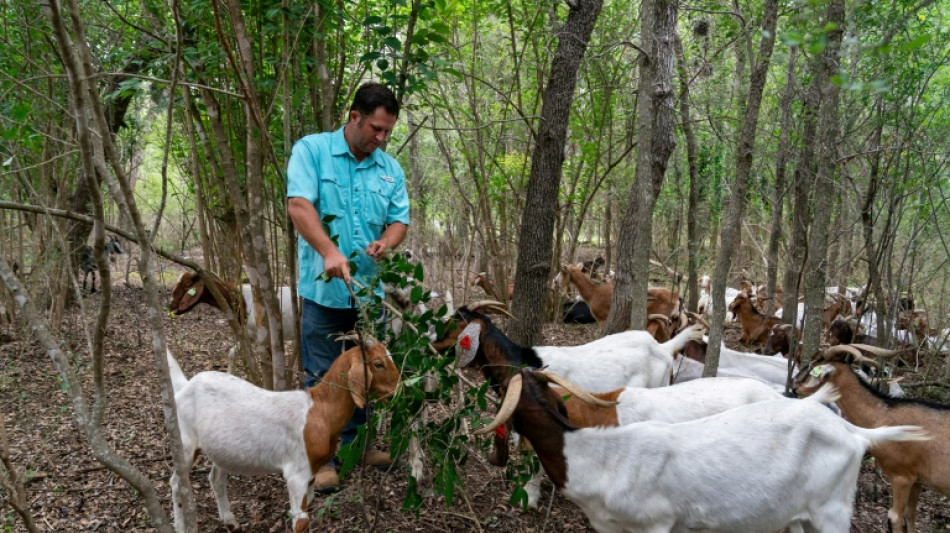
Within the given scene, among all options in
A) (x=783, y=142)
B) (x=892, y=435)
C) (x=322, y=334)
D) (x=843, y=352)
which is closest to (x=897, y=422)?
(x=843, y=352)

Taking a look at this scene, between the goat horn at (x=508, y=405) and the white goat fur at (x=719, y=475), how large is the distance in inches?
15.6

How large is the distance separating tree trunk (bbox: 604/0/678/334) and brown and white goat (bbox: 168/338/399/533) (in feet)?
8.21

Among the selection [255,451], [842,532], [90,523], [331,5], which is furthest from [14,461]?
[842,532]

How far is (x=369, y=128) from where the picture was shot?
372 centimetres

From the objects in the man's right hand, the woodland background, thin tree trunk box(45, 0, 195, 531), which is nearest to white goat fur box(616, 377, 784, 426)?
the woodland background

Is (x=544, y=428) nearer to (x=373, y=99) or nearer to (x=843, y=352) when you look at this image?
(x=373, y=99)

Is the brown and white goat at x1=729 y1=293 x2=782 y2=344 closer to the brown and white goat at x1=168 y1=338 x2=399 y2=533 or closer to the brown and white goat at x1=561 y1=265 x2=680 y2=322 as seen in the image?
the brown and white goat at x1=561 y1=265 x2=680 y2=322

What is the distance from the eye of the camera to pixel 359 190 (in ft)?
12.8

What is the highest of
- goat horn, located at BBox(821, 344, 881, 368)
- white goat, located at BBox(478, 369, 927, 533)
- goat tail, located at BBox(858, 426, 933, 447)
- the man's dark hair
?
the man's dark hair

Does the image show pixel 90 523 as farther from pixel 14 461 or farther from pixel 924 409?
pixel 924 409

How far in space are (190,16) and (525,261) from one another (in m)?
2.97

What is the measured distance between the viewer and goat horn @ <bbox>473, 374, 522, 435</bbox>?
9.62 feet

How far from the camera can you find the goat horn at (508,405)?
2932mm

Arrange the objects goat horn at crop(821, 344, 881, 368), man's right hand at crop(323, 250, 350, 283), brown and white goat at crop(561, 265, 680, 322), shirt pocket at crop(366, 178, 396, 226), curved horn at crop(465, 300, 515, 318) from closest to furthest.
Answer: man's right hand at crop(323, 250, 350, 283), shirt pocket at crop(366, 178, 396, 226), goat horn at crop(821, 344, 881, 368), curved horn at crop(465, 300, 515, 318), brown and white goat at crop(561, 265, 680, 322)
